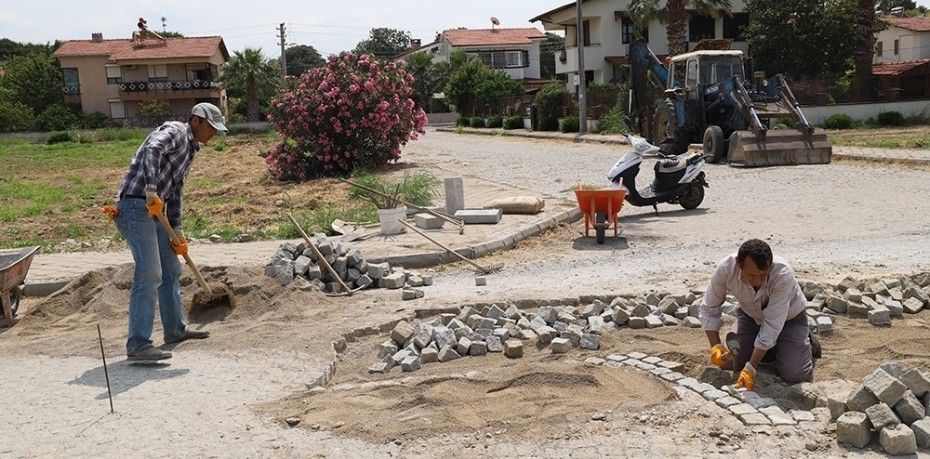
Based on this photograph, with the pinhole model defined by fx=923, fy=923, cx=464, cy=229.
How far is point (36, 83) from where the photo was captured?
64.0m

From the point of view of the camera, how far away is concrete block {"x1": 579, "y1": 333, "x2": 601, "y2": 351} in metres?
6.27

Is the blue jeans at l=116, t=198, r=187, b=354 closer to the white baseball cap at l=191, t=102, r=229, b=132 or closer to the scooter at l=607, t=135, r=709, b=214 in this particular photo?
the white baseball cap at l=191, t=102, r=229, b=132

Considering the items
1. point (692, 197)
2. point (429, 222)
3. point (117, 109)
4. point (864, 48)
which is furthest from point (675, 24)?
point (117, 109)

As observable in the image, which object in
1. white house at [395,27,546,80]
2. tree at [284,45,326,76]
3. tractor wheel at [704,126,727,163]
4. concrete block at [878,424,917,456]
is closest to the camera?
concrete block at [878,424,917,456]

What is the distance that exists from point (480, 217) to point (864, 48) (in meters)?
30.7

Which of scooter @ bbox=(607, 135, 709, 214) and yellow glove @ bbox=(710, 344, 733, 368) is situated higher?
scooter @ bbox=(607, 135, 709, 214)

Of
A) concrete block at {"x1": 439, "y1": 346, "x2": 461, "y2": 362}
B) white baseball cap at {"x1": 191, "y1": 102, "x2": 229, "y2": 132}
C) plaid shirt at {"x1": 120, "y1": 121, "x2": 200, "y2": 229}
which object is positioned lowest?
concrete block at {"x1": 439, "y1": 346, "x2": 461, "y2": 362}

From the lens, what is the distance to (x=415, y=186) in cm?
1405

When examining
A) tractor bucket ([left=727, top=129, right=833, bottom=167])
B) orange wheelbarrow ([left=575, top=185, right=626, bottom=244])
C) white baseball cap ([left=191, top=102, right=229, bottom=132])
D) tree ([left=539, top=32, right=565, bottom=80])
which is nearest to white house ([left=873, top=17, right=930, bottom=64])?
tree ([left=539, top=32, right=565, bottom=80])

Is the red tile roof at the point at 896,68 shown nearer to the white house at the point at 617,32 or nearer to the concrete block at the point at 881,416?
the white house at the point at 617,32

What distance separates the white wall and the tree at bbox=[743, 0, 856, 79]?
16.5ft

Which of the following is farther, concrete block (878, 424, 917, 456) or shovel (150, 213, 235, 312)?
shovel (150, 213, 235, 312)

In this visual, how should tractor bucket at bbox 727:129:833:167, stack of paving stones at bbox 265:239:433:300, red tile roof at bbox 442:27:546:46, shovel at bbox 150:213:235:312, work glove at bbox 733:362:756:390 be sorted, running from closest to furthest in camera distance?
work glove at bbox 733:362:756:390 → shovel at bbox 150:213:235:312 → stack of paving stones at bbox 265:239:433:300 → tractor bucket at bbox 727:129:833:167 → red tile roof at bbox 442:27:546:46

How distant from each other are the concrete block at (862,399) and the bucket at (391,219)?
7.38 metres
